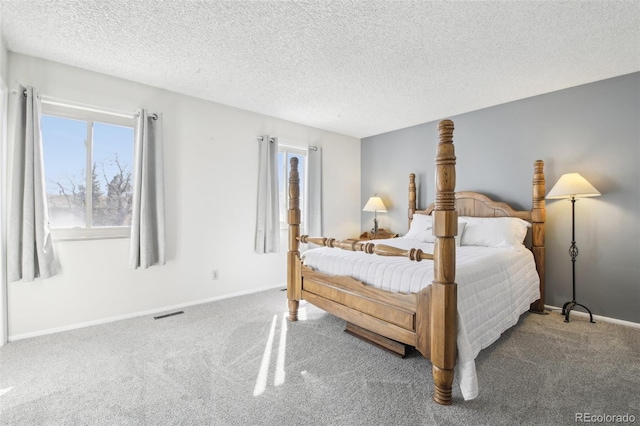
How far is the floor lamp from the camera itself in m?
2.74

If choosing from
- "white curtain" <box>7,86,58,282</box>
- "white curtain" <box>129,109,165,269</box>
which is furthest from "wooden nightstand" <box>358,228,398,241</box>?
"white curtain" <box>7,86,58,282</box>

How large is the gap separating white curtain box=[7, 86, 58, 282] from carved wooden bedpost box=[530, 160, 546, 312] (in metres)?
4.74

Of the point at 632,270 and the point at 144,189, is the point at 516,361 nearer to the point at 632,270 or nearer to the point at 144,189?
the point at 632,270

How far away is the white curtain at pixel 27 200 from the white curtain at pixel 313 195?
2.96 metres

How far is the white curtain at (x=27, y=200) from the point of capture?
242cm

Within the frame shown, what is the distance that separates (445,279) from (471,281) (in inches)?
17.4

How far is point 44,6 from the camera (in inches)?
75.3

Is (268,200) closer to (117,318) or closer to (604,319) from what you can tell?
(117,318)

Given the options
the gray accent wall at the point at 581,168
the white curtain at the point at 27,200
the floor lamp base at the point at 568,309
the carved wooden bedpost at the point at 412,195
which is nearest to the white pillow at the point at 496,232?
the gray accent wall at the point at 581,168

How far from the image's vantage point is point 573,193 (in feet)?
9.01

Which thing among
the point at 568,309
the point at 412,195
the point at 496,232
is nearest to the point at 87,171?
the point at 412,195

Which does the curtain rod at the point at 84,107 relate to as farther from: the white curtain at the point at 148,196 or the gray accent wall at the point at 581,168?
the gray accent wall at the point at 581,168

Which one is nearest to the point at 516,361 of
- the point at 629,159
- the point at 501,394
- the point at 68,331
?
the point at 501,394

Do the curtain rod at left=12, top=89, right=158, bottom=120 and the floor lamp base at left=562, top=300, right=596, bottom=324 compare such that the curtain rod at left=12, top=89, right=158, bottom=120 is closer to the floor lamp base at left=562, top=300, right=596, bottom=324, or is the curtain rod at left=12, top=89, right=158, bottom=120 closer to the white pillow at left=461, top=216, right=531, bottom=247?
the white pillow at left=461, top=216, right=531, bottom=247
